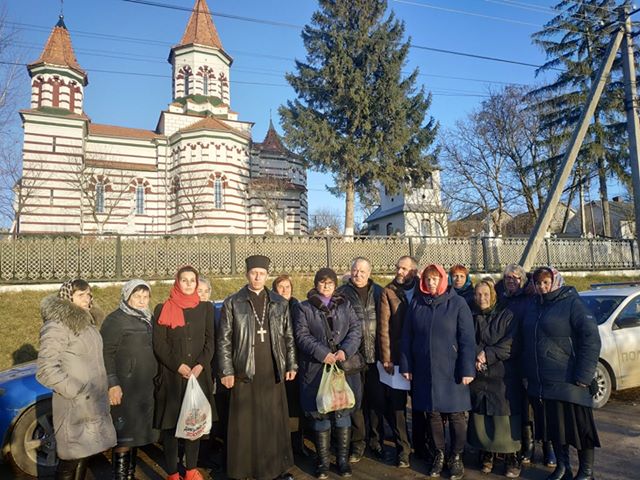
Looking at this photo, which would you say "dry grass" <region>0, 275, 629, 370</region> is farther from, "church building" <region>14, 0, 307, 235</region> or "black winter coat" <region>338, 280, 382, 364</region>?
"church building" <region>14, 0, 307, 235</region>

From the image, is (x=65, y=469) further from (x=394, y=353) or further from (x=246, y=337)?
(x=394, y=353)

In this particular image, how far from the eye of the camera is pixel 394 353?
452 centimetres

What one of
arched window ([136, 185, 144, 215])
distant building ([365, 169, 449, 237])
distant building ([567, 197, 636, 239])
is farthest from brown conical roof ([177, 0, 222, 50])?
distant building ([567, 197, 636, 239])

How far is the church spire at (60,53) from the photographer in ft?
95.7

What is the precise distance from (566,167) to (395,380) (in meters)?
10.4

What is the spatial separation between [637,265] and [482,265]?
803 cm

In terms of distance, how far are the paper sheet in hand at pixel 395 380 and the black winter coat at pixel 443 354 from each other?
16 centimetres

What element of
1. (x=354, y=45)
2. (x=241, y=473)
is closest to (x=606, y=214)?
(x=354, y=45)

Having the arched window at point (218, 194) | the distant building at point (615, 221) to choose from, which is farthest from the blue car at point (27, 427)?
the distant building at point (615, 221)

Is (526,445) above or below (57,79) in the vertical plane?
below

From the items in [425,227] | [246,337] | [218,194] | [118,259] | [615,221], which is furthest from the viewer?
[615,221]

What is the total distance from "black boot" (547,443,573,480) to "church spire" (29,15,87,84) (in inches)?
1366

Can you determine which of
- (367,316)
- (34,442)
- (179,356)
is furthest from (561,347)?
(34,442)

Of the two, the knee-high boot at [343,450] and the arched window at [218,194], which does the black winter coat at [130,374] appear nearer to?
the knee-high boot at [343,450]
